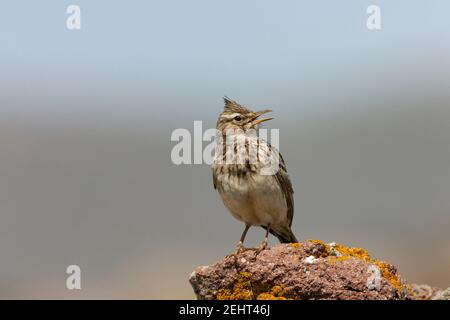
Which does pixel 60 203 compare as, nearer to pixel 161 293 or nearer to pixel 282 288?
pixel 161 293

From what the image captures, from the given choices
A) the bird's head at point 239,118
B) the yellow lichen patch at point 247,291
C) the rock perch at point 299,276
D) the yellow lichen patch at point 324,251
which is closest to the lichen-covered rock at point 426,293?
the rock perch at point 299,276

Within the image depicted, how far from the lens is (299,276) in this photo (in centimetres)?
996

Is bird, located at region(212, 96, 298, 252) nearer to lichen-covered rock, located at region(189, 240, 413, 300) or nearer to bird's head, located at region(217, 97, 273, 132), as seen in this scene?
bird's head, located at region(217, 97, 273, 132)

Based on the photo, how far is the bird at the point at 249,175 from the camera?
11992 millimetres

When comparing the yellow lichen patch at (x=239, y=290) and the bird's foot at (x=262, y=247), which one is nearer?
the yellow lichen patch at (x=239, y=290)

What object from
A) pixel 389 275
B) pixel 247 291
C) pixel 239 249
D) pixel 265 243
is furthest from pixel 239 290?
pixel 389 275

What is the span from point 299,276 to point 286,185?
278 cm

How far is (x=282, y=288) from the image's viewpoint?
998 cm

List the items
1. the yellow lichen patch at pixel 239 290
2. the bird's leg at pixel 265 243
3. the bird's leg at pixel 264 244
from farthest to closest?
the bird's leg at pixel 265 243 < the bird's leg at pixel 264 244 < the yellow lichen patch at pixel 239 290

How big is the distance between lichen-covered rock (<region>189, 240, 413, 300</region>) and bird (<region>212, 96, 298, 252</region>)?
3.51ft

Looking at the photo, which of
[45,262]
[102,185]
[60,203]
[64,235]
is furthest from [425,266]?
[102,185]

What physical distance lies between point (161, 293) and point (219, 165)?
20575mm

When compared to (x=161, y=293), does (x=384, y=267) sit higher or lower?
higher

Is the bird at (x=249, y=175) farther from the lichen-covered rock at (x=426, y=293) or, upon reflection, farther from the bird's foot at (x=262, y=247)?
the lichen-covered rock at (x=426, y=293)
